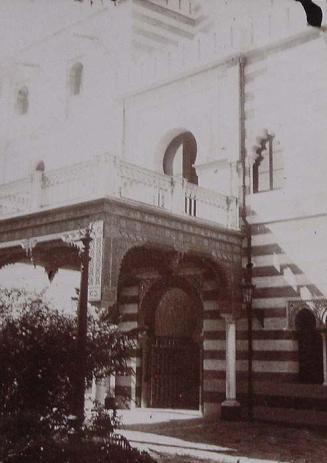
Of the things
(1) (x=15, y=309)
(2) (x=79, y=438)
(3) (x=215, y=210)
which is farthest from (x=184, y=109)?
(2) (x=79, y=438)

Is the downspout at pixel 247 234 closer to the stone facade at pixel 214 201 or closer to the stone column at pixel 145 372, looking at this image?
the stone facade at pixel 214 201

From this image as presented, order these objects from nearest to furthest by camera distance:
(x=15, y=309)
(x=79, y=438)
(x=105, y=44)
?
1. (x=79, y=438)
2. (x=15, y=309)
3. (x=105, y=44)

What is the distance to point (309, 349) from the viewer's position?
→ 47.7ft

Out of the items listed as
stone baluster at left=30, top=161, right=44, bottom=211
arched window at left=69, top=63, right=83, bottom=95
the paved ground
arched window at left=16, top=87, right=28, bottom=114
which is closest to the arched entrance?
the paved ground

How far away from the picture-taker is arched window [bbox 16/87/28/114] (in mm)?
22219

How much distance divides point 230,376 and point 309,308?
97.8 inches

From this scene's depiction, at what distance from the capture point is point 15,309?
9.25 metres

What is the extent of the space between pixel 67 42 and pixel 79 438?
53.1ft

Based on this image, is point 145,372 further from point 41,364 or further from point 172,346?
point 41,364

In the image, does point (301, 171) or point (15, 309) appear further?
point (301, 171)

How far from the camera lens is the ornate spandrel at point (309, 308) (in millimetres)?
→ 14130

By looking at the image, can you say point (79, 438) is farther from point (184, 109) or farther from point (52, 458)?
point (184, 109)

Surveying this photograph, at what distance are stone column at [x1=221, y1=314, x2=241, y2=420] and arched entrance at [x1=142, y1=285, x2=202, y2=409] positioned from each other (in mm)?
1591

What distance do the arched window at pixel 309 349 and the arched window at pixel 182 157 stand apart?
16.5 ft
